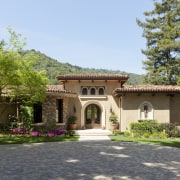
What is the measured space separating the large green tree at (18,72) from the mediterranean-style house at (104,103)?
14.1 ft

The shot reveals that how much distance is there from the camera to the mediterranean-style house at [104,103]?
67.6 ft

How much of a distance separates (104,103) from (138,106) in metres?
3.73

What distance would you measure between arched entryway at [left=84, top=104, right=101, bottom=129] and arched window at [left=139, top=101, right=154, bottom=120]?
480 centimetres

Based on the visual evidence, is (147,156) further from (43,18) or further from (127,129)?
(43,18)

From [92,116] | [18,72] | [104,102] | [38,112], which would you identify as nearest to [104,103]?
[104,102]

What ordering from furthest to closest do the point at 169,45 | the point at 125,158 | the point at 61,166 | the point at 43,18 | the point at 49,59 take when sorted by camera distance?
the point at 49,59
the point at 169,45
the point at 43,18
the point at 125,158
the point at 61,166

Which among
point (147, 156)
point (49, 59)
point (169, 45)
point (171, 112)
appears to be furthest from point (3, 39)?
point (49, 59)

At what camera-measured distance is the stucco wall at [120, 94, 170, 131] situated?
20891 mm

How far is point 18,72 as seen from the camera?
14.4 meters

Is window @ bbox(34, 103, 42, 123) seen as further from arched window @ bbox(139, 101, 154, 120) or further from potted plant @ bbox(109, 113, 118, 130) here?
arched window @ bbox(139, 101, 154, 120)

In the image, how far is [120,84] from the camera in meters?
23.6

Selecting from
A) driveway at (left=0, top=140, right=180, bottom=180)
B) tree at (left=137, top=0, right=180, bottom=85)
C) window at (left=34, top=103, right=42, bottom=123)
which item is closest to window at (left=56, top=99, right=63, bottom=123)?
window at (left=34, top=103, right=42, bottom=123)

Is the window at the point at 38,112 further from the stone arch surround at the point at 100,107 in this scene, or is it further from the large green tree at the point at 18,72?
the large green tree at the point at 18,72

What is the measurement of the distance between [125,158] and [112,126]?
501 inches
